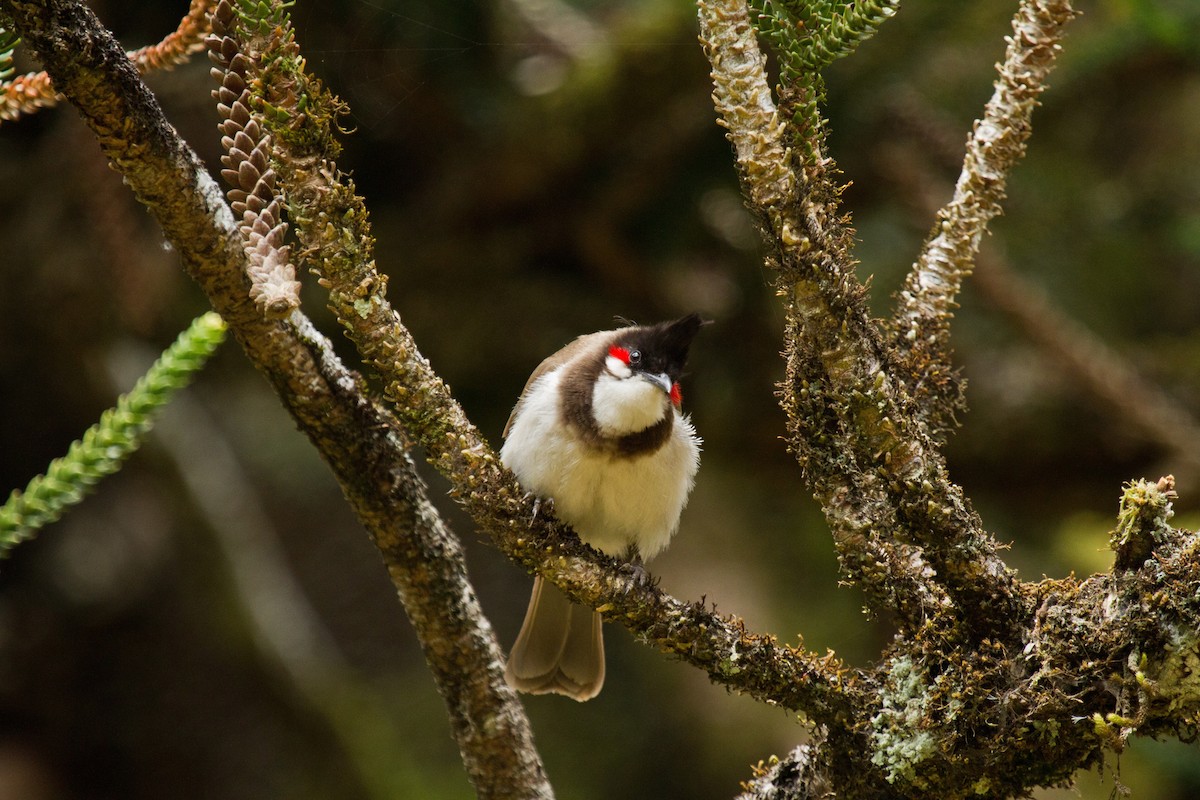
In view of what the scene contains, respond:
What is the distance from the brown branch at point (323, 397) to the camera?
4.50 feet

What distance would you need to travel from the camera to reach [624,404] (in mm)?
2727

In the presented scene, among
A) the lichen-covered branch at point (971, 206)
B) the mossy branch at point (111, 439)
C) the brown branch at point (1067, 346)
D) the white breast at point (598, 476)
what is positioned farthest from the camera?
the brown branch at point (1067, 346)

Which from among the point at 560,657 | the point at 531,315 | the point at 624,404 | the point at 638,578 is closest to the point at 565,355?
the point at 624,404

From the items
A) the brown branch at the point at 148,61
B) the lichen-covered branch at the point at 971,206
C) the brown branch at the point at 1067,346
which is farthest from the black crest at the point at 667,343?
the brown branch at the point at 148,61

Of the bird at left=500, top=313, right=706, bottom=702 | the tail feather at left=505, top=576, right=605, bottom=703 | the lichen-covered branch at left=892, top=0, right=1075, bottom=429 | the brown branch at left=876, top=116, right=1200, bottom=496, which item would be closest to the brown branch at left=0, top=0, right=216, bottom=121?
the lichen-covered branch at left=892, top=0, right=1075, bottom=429

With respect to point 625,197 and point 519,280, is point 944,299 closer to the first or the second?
point 625,197

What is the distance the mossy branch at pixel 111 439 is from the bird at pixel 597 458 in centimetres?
106

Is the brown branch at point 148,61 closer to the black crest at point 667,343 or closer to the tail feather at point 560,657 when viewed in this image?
the black crest at point 667,343

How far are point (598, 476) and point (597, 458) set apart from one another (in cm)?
5

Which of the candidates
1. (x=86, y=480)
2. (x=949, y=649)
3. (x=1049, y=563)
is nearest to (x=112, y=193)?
(x=86, y=480)

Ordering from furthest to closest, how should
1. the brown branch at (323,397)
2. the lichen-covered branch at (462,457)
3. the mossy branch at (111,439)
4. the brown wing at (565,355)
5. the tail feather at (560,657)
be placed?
the brown wing at (565,355)
the tail feather at (560,657)
the mossy branch at (111,439)
the lichen-covered branch at (462,457)
the brown branch at (323,397)

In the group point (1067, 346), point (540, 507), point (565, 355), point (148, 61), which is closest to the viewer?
point (148, 61)

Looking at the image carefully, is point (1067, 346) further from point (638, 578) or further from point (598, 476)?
point (638, 578)

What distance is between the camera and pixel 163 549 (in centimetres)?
475
